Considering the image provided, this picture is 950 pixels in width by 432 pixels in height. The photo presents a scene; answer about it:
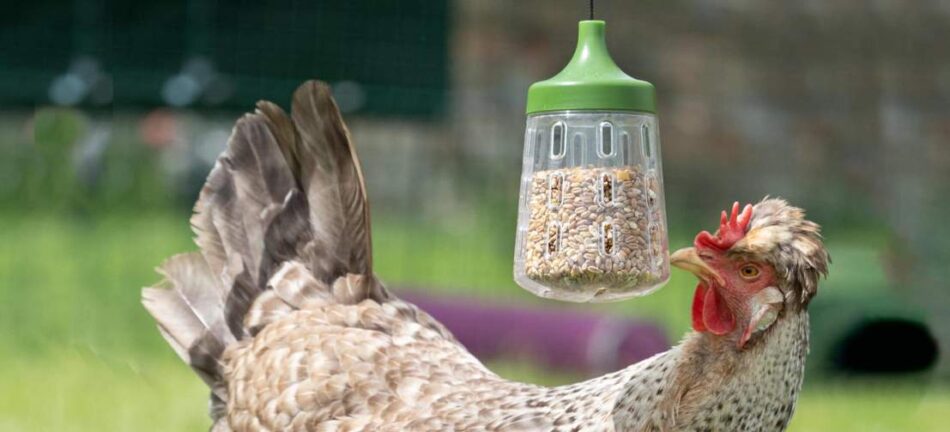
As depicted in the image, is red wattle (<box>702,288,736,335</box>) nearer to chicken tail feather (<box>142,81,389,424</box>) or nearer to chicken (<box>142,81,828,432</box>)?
chicken (<box>142,81,828,432</box>)

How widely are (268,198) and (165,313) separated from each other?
44 centimetres

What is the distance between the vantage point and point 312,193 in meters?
4.09

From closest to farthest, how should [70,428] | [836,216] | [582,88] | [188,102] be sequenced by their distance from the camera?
[582,88]
[70,428]
[188,102]
[836,216]

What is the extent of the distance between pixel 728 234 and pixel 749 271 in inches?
3.4

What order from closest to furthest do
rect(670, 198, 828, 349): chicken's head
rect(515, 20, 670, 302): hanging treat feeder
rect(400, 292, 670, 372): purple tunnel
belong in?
rect(670, 198, 828, 349): chicken's head, rect(515, 20, 670, 302): hanging treat feeder, rect(400, 292, 670, 372): purple tunnel

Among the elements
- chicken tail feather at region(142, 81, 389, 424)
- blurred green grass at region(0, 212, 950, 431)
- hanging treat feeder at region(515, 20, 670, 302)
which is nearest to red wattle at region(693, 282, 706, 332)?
hanging treat feeder at region(515, 20, 670, 302)

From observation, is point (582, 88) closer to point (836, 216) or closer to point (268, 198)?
point (268, 198)

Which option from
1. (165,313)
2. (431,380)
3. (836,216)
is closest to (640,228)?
(431,380)

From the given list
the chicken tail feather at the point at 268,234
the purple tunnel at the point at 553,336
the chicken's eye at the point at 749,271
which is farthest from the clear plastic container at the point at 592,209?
the purple tunnel at the point at 553,336

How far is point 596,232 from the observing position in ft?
9.79

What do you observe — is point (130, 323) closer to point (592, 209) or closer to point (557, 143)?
point (557, 143)

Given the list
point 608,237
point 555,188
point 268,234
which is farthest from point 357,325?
point 608,237

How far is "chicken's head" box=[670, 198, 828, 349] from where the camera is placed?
2.84 m

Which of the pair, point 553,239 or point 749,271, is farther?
point 553,239
